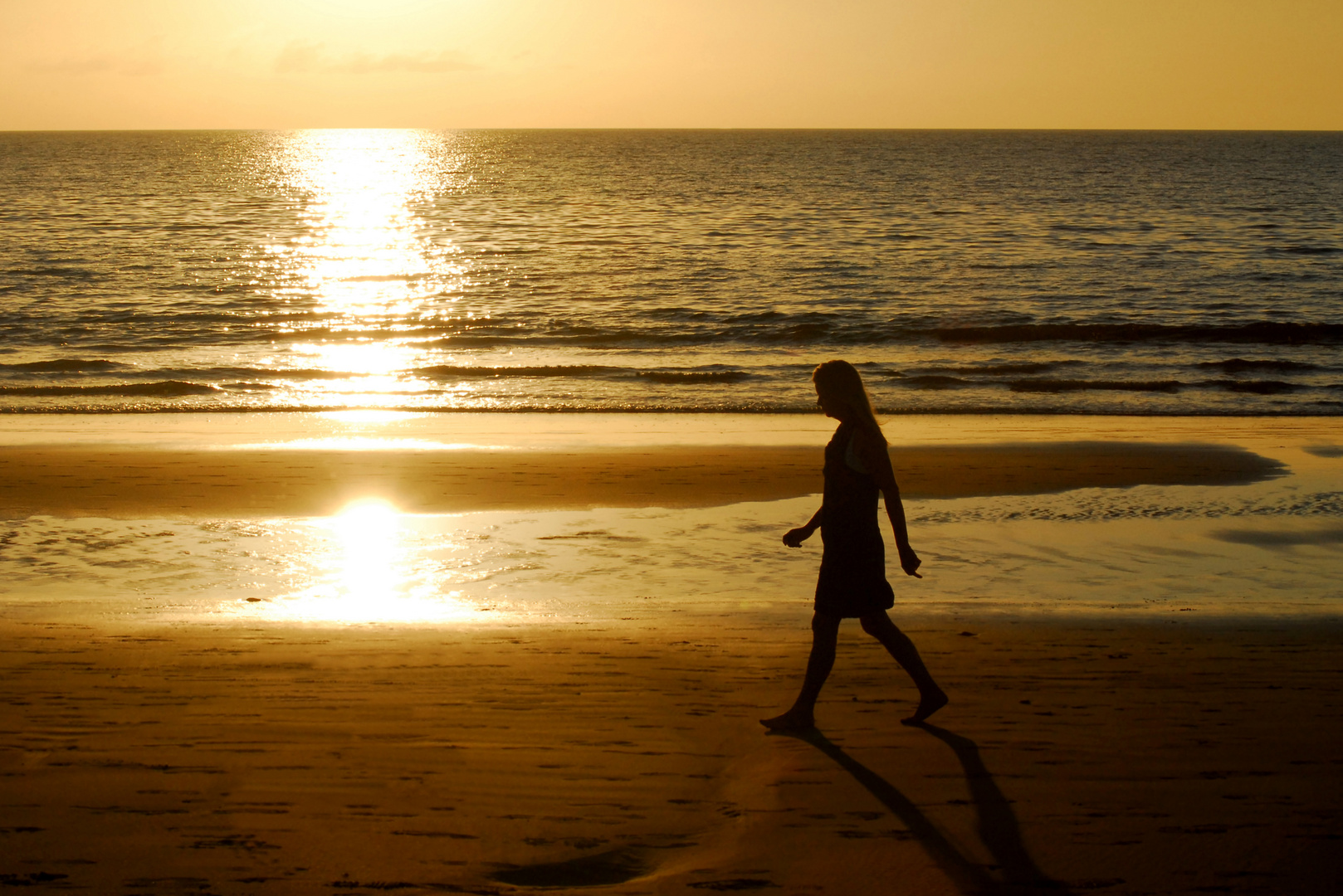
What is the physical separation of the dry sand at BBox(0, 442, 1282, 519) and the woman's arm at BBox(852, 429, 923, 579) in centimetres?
544

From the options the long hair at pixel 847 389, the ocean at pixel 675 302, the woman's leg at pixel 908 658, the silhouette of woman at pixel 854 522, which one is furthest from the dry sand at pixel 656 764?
the ocean at pixel 675 302

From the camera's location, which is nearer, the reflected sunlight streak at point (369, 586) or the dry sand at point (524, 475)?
the reflected sunlight streak at point (369, 586)

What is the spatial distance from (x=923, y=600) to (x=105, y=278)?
30.5 m

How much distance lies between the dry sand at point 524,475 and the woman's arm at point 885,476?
5.44 m

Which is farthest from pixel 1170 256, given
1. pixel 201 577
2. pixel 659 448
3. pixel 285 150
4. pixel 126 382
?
pixel 285 150

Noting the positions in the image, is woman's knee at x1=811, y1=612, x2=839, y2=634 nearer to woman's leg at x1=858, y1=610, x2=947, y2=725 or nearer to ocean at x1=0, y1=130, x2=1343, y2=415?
woman's leg at x1=858, y1=610, x2=947, y2=725

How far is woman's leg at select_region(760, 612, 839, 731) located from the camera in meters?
4.67

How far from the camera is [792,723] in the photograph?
15.7 feet

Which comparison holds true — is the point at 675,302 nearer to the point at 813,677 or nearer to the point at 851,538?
the point at 813,677

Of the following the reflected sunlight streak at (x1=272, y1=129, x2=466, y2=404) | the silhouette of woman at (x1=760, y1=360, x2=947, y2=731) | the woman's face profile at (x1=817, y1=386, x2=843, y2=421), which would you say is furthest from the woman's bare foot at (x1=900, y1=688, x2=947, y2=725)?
the reflected sunlight streak at (x1=272, y1=129, x2=466, y2=404)

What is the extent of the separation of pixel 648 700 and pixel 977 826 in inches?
70.3

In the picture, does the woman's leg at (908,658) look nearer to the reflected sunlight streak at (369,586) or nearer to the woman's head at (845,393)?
the woman's head at (845,393)

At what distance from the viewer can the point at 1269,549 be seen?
8227mm

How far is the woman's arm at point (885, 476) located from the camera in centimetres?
433
